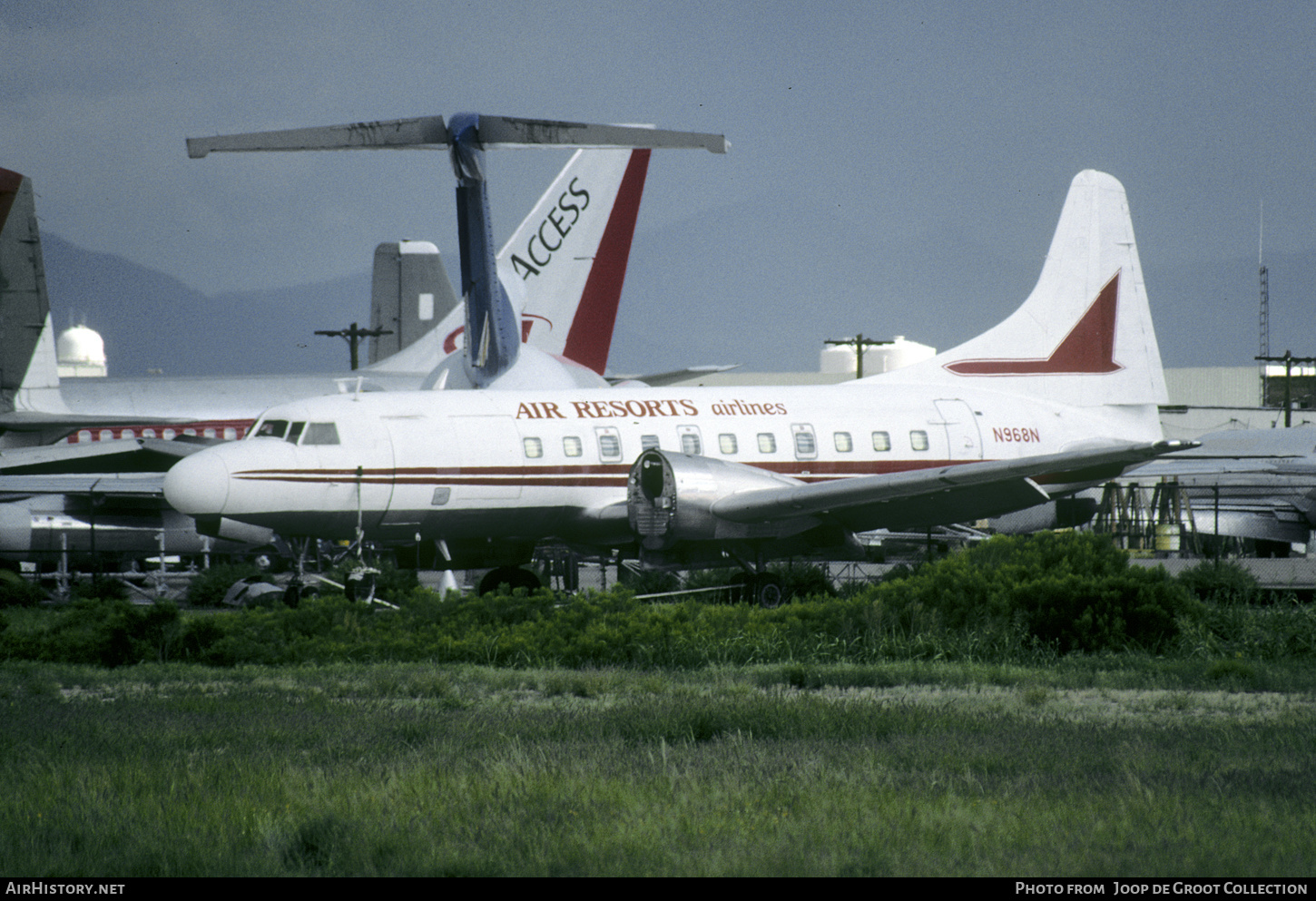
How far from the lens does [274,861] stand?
17.7 feet

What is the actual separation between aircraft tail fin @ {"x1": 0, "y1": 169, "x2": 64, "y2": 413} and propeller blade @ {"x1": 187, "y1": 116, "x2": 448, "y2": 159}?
25.8 feet

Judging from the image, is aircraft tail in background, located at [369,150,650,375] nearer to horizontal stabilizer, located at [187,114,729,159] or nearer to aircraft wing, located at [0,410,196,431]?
horizontal stabilizer, located at [187,114,729,159]

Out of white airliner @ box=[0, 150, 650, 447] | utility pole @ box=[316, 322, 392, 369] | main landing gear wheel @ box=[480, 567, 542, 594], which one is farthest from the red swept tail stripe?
utility pole @ box=[316, 322, 392, 369]

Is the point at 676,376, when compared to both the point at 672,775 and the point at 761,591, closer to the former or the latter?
the point at 761,591

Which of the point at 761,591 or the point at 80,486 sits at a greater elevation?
the point at 80,486

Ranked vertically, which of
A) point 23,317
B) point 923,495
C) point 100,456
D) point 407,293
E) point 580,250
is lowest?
point 923,495

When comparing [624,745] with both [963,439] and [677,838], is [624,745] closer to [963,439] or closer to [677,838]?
[677,838]

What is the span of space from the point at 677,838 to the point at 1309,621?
9.79 metres

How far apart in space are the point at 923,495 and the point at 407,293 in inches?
1795

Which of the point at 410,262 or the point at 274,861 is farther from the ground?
the point at 410,262

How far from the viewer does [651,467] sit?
1805 centimetres

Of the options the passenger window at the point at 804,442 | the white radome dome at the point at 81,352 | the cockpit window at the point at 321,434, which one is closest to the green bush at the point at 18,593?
the cockpit window at the point at 321,434

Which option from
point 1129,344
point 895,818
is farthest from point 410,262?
point 895,818

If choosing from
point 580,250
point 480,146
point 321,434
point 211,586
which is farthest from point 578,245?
point 321,434
